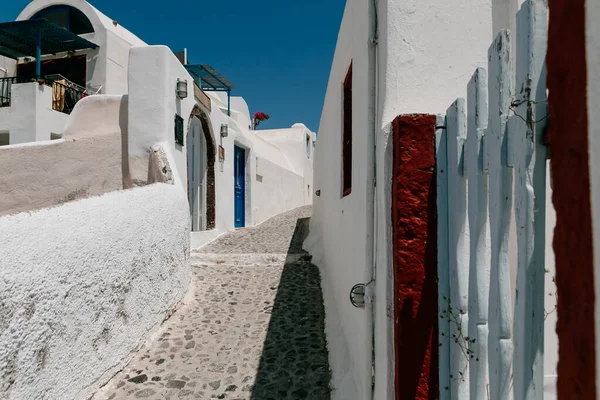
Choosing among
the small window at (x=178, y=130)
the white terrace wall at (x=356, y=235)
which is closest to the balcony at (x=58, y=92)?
the small window at (x=178, y=130)

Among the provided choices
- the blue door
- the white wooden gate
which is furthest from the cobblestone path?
the blue door

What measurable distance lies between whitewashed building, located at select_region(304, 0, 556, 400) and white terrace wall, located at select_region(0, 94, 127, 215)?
4.97 meters

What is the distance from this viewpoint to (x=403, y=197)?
1.60 metres

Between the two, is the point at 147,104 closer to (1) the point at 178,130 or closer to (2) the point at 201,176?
(1) the point at 178,130

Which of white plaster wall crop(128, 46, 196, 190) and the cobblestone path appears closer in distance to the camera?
the cobblestone path

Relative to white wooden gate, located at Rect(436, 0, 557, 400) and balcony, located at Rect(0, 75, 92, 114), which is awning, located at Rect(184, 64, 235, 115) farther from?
white wooden gate, located at Rect(436, 0, 557, 400)

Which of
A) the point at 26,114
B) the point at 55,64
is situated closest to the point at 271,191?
the point at 26,114

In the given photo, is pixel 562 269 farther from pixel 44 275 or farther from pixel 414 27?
pixel 44 275

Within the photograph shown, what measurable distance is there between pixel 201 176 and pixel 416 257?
23.9 feet

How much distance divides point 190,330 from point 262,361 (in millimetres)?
965

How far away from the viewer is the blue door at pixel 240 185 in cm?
1100

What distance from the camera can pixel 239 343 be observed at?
148 inches

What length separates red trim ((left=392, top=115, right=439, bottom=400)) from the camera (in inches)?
61.5

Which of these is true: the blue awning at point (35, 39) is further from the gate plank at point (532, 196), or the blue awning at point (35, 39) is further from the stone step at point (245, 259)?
the gate plank at point (532, 196)
